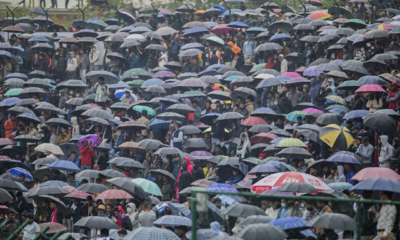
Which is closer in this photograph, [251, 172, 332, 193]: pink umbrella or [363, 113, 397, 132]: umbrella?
[251, 172, 332, 193]: pink umbrella

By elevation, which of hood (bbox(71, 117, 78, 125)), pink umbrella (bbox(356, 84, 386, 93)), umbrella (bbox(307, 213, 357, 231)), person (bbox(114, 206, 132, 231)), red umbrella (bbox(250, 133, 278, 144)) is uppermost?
Answer: umbrella (bbox(307, 213, 357, 231))

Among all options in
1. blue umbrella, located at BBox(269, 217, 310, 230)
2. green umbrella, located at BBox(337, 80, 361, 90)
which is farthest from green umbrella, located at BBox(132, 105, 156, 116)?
blue umbrella, located at BBox(269, 217, 310, 230)

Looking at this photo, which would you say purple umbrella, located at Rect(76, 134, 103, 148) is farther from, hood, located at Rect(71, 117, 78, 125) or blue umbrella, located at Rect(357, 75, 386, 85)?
blue umbrella, located at Rect(357, 75, 386, 85)

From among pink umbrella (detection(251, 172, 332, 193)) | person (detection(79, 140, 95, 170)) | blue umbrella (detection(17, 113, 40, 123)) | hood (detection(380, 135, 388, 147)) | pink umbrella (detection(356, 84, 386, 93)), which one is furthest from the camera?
blue umbrella (detection(17, 113, 40, 123))

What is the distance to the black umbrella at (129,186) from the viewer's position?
17.2m

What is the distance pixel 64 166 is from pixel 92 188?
1966 millimetres

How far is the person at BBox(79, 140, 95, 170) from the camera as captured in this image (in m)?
21.1

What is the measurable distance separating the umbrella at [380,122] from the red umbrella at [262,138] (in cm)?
261

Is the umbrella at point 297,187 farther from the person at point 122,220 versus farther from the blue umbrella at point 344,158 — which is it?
the person at point 122,220

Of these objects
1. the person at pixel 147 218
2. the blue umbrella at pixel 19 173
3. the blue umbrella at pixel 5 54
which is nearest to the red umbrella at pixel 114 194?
the person at pixel 147 218

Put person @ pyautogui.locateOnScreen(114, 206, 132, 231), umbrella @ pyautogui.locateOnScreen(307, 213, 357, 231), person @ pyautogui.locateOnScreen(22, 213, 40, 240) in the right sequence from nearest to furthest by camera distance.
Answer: umbrella @ pyautogui.locateOnScreen(307, 213, 357, 231) < person @ pyautogui.locateOnScreen(22, 213, 40, 240) < person @ pyautogui.locateOnScreen(114, 206, 132, 231)

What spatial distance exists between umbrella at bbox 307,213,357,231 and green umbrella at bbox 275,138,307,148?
8.79m

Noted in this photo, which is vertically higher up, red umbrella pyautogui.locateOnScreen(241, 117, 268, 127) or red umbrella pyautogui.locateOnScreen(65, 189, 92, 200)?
red umbrella pyautogui.locateOnScreen(241, 117, 268, 127)

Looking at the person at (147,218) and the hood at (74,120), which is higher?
the person at (147,218)
